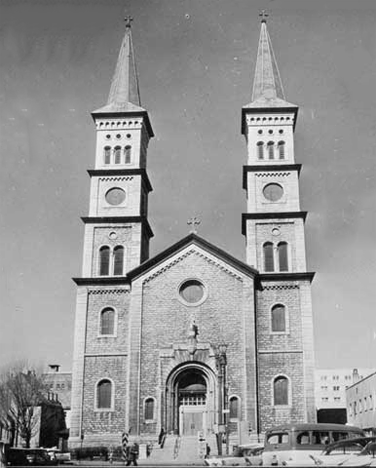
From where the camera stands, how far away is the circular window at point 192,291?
41.3 meters

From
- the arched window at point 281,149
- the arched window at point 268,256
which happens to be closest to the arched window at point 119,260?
the arched window at point 268,256

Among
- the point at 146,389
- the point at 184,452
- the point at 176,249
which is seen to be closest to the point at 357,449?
the point at 184,452

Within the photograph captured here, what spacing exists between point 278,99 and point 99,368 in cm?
2324

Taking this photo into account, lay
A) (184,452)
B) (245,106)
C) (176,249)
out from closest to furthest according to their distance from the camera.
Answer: (184,452) → (176,249) → (245,106)

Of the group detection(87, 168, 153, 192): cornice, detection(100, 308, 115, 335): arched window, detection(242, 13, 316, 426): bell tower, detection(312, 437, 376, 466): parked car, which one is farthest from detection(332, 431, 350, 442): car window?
detection(87, 168, 153, 192): cornice

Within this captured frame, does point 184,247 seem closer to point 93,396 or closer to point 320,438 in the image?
point 93,396

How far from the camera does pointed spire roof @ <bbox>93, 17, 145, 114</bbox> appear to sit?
4762cm

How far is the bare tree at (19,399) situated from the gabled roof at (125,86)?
24.7 meters

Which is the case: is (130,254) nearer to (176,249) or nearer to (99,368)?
(176,249)

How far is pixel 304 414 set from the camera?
38.1 meters

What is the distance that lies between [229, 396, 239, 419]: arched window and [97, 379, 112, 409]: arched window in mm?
7500

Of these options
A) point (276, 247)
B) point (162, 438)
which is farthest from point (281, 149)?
point (162, 438)

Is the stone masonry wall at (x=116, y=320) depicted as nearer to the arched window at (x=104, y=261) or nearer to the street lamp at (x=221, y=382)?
the arched window at (x=104, y=261)

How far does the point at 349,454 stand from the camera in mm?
18969
